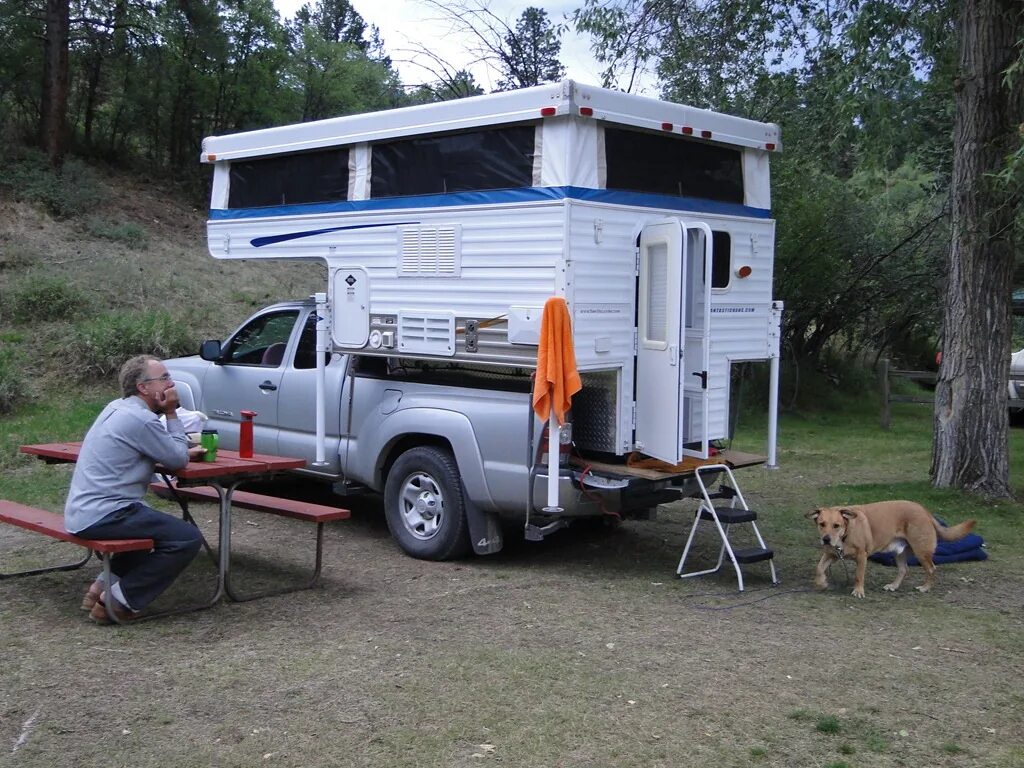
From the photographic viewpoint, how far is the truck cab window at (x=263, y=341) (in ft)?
27.3

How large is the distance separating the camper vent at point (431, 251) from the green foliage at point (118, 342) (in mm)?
6867

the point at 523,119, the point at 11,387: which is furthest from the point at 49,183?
the point at 523,119

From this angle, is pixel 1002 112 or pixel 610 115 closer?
pixel 610 115

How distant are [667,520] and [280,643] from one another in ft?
13.3

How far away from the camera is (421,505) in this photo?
7.11 m

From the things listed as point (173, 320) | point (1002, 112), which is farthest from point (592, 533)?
point (173, 320)

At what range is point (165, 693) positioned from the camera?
4520mm

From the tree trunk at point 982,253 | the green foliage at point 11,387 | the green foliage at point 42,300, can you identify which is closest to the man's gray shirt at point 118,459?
the tree trunk at point 982,253

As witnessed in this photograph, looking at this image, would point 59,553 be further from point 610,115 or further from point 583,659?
point 610,115

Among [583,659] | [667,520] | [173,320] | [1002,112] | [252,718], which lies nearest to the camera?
[252,718]

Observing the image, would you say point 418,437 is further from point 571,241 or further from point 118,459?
point 118,459

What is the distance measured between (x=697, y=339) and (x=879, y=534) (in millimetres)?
1640

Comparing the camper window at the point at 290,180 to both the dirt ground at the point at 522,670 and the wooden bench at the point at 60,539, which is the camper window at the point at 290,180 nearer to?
the dirt ground at the point at 522,670

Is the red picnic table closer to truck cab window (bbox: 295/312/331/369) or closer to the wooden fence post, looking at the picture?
truck cab window (bbox: 295/312/331/369)
